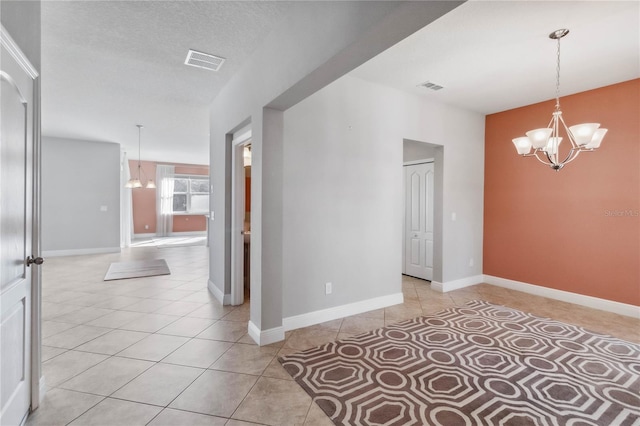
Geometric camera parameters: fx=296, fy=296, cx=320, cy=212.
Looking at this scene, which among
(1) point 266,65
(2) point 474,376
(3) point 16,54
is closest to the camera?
(3) point 16,54

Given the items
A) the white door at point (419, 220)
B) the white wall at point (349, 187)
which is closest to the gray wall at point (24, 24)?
the white wall at point (349, 187)

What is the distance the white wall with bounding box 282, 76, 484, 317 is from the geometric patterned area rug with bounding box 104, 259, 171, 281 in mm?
3685

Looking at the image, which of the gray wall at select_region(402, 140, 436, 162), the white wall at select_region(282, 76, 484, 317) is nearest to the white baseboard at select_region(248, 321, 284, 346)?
the white wall at select_region(282, 76, 484, 317)

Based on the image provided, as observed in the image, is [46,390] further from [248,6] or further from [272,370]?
[248,6]

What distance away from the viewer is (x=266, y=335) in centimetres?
281

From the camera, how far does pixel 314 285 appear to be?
3332 millimetres

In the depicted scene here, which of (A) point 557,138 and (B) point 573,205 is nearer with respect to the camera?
(A) point 557,138

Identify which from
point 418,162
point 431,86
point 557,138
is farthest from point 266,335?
point 418,162

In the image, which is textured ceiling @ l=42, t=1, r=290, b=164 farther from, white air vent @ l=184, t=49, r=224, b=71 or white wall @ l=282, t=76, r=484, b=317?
white wall @ l=282, t=76, r=484, b=317

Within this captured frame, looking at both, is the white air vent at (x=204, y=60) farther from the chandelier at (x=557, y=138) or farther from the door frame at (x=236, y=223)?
the chandelier at (x=557, y=138)

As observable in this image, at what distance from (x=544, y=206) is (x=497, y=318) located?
6.80 ft

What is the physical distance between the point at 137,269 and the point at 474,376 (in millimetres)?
6000

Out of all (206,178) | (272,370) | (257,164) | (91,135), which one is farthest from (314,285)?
(206,178)

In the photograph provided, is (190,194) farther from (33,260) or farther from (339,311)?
(33,260)
